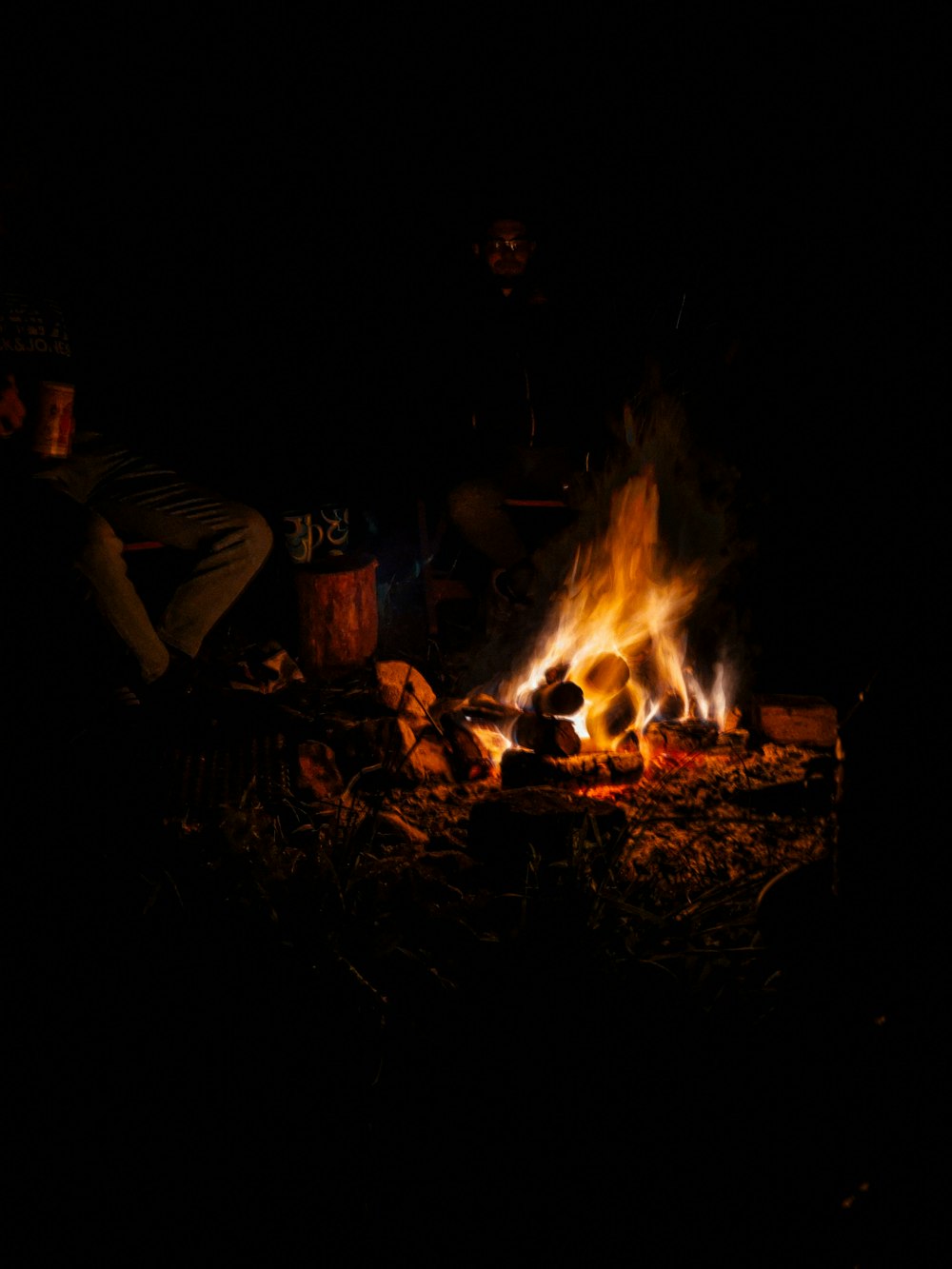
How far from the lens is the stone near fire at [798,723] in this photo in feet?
12.6

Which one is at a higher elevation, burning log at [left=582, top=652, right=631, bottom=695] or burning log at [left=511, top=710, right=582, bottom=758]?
burning log at [left=582, top=652, right=631, bottom=695]

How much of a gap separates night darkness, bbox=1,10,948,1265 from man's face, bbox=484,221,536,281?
2.39 feet

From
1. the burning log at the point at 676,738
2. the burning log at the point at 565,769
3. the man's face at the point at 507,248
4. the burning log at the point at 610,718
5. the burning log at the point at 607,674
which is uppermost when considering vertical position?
the man's face at the point at 507,248

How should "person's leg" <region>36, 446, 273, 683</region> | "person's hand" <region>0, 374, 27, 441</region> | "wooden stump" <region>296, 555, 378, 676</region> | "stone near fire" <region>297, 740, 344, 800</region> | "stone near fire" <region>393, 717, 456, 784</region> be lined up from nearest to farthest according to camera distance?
"stone near fire" <region>297, 740, 344, 800</region>, "stone near fire" <region>393, 717, 456, 784</region>, "person's hand" <region>0, 374, 27, 441</region>, "person's leg" <region>36, 446, 273, 683</region>, "wooden stump" <region>296, 555, 378, 676</region>

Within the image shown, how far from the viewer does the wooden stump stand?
173 inches

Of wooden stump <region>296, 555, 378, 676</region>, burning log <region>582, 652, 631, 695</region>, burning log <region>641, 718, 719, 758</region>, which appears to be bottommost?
burning log <region>641, 718, 719, 758</region>

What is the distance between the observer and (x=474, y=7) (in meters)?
5.13

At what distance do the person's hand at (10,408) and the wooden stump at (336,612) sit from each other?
147 centimetres

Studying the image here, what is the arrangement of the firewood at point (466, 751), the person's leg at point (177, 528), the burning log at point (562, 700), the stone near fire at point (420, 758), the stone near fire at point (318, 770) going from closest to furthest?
the stone near fire at point (318, 770)
the stone near fire at point (420, 758)
the firewood at point (466, 751)
the burning log at point (562, 700)
the person's leg at point (177, 528)

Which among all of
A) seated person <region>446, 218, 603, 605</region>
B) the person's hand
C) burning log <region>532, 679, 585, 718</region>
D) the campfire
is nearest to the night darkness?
seated person <region>446, 218, 603, 605</region>

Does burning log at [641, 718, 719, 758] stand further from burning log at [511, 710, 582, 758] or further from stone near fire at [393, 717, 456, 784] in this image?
stone near fire at [393, 717, 456, 784]

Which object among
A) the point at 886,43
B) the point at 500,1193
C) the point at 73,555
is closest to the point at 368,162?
the point at 886,43

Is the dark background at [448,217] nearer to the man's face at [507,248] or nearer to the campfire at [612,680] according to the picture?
the man's face at [507,248]


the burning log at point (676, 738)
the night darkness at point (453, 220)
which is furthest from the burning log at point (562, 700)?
the night darkness at point (453, 220)
